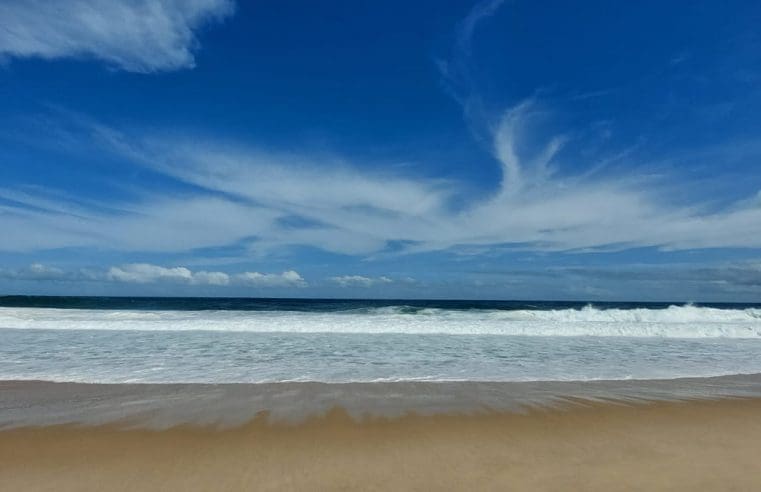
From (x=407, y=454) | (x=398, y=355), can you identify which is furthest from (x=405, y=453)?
(x=398, y=355)

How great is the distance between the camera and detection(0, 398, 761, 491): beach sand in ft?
11.4

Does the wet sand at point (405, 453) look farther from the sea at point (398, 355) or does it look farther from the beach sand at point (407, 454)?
the sea at point (398, 355)

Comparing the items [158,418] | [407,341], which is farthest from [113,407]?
[407,341]

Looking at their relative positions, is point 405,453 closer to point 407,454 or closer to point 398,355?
point 407,454

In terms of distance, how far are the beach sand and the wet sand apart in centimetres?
1

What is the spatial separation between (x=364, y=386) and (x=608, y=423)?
3.48 metres

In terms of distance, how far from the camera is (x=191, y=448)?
4184 millimetres

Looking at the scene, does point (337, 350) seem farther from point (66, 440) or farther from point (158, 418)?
point (66, 440)

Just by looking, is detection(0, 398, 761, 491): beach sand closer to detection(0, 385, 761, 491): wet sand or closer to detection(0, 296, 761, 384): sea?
detection(0, 385, 761, 491): wet sand

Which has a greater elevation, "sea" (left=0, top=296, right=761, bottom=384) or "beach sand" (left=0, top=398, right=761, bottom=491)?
"sea" (left=0, top=296, right=761, bottom=384)

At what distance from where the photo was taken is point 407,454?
158 inches

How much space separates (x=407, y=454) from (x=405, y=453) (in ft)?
0.11

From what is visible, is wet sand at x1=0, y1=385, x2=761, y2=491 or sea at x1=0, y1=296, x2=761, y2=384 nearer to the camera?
wet sand at x1=0, y1=385, x2=761, y2=491

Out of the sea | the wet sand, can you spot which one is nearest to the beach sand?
the wet sand
